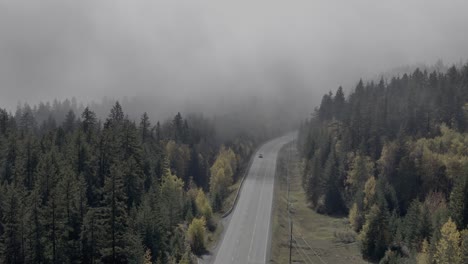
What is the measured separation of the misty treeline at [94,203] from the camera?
66.4 metres

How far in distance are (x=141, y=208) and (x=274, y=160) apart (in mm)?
119943

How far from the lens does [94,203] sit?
274 ft

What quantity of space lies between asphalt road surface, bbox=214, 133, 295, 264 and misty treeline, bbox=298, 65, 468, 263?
14353 mm

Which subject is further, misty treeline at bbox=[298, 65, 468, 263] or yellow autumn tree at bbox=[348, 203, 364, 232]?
yellow autumn tree at bbox=[348, 203, 364, 232]

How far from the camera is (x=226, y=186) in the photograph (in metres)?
147

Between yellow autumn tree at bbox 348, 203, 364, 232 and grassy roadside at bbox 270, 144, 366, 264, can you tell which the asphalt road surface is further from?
yellow autumn tree at bbox 348, 203, 364, 232

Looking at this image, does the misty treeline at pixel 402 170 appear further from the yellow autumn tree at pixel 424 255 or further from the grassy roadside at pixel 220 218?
the grassy roadside at pixel 220 218

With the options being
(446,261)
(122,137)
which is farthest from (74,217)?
(446,261)

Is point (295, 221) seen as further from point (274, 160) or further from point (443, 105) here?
point (274, 160)

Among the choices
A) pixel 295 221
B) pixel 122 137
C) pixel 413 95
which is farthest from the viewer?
pixel 413 95

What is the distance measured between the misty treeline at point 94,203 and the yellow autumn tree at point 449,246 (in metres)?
39.6

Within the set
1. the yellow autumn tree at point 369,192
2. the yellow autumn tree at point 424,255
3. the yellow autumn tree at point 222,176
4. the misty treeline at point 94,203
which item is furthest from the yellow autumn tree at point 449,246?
the yellow autumn tree at point 222,176

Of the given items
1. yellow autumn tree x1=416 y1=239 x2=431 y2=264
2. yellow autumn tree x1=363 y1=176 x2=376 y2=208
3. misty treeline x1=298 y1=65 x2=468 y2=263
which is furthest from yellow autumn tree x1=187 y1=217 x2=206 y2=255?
yellow autumn tree x1=363 y1=176 x2=376 y2=208

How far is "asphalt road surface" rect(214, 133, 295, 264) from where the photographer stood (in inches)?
3612
